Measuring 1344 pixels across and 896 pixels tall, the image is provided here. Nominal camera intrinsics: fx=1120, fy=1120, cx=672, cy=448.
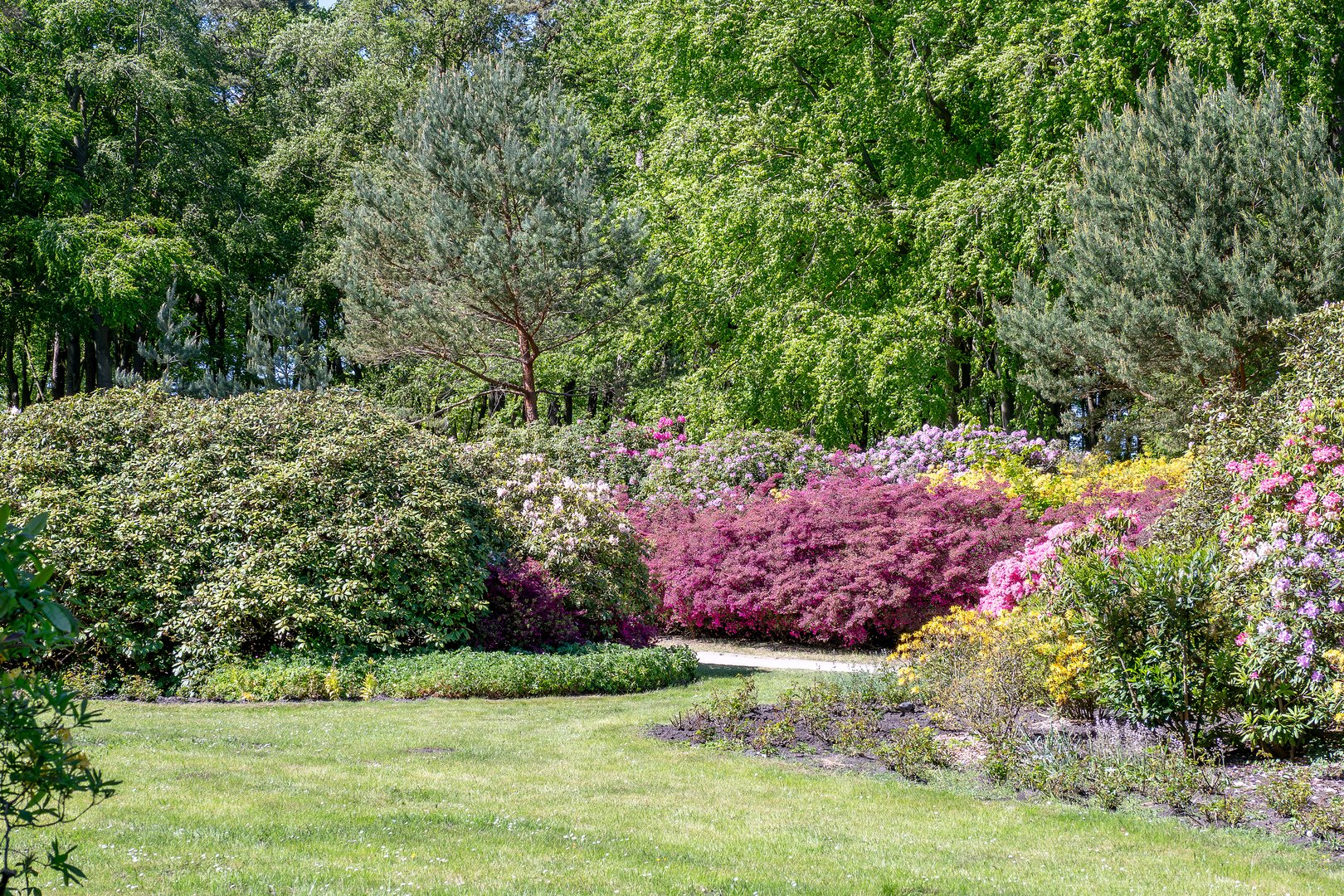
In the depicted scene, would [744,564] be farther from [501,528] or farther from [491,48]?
[491,48]

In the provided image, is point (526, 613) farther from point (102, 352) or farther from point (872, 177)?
point (102, 352)

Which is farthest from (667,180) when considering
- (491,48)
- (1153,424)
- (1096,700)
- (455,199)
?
(1096,700)

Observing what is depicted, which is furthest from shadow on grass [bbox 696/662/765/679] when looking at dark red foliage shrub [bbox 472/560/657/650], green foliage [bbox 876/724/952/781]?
green foliage [bbox 876/724/952/781]

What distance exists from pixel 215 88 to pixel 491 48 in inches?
320

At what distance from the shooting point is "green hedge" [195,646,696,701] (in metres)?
9.77

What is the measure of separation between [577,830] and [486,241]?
17706 millimetres

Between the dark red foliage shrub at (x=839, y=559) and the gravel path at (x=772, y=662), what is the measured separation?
2.34 ft

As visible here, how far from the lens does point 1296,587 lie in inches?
A: 255

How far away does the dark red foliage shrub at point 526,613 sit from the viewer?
38.4ft

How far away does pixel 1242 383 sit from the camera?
52.7 feet

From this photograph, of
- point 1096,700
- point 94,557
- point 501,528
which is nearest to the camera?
point 1096,700

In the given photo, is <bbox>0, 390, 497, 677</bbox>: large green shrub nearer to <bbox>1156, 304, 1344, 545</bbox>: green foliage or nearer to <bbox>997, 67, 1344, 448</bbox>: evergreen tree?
<bbox>1156, 304, 1344, 545</bbox>: green foliage

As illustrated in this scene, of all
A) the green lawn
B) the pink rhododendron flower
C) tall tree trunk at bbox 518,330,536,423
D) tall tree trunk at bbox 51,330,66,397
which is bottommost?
the green lawn

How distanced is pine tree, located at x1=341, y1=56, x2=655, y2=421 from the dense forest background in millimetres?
1414
